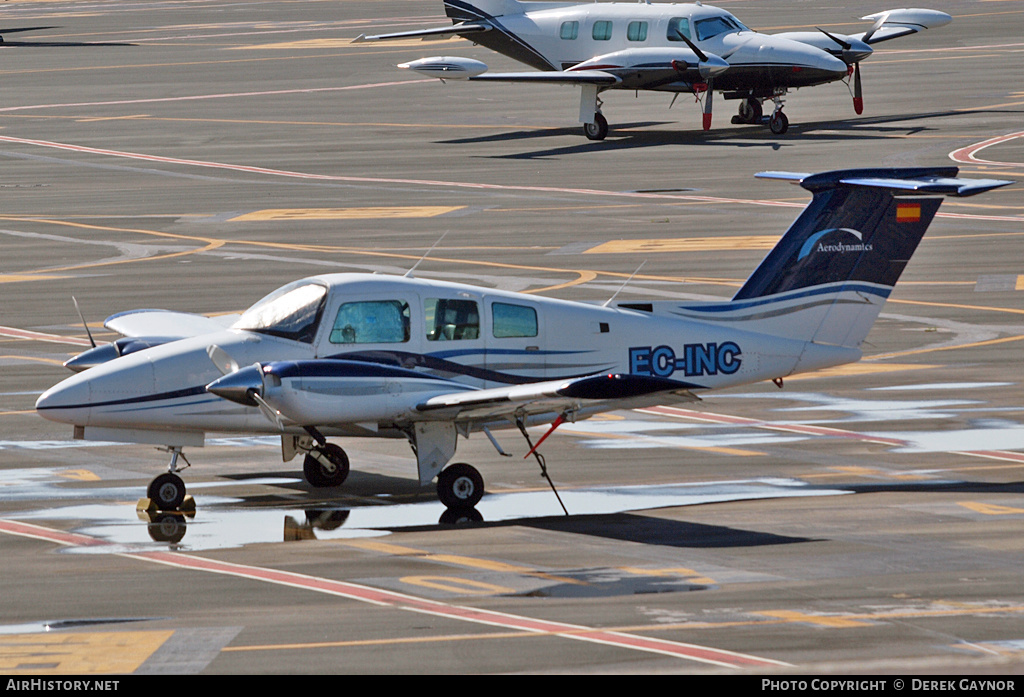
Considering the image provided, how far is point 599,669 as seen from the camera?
12.7m

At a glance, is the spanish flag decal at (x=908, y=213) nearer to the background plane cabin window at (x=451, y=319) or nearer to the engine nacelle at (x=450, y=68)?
the background plane cabin window at (x=451, y=319)

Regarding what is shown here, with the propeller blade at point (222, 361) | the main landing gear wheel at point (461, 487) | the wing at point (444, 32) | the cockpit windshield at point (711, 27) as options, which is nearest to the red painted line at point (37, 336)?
the propeller blade at point (222, 361)

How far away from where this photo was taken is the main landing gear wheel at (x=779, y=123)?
55.6 m

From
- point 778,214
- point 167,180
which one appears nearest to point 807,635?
point 778,214

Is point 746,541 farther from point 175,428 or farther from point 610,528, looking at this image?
point 175,428

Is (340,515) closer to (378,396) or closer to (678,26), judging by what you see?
(378,396)

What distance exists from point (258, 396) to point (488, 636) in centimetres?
514

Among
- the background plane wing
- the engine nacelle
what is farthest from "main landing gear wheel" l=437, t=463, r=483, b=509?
the engine nacelle

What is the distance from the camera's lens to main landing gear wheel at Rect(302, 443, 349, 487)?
20.1m

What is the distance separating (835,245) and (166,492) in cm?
931

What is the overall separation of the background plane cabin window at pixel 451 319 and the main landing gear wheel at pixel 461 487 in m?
1.76

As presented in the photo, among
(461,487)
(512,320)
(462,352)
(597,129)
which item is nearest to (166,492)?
(461,487)

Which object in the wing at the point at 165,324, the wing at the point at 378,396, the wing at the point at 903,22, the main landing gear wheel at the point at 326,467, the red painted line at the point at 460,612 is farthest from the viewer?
the wing at the point at 903,22

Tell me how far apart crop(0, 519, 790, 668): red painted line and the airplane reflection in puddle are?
389 mm
